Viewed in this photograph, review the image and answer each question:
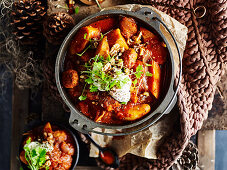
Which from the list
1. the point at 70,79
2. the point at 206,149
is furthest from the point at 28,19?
the point at 206,149

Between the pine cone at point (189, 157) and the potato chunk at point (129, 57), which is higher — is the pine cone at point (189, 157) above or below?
below

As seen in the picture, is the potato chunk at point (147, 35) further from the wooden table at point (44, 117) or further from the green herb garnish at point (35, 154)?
the green herb garnish at point (35, 154)

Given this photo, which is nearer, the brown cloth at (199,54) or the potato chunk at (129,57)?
the potato chunk at (129,57)

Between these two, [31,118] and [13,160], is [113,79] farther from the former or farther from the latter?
[13,160]

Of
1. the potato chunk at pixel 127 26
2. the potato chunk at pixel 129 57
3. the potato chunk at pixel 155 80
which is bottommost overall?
the potato chunk at pixel 155 80

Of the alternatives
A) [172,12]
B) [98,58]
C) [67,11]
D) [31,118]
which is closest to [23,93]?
[31,118]

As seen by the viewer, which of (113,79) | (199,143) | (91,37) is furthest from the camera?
(199,143)

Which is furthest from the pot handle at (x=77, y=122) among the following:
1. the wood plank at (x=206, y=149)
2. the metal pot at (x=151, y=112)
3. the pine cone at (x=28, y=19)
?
the wood plank at (x=206, y=149)
